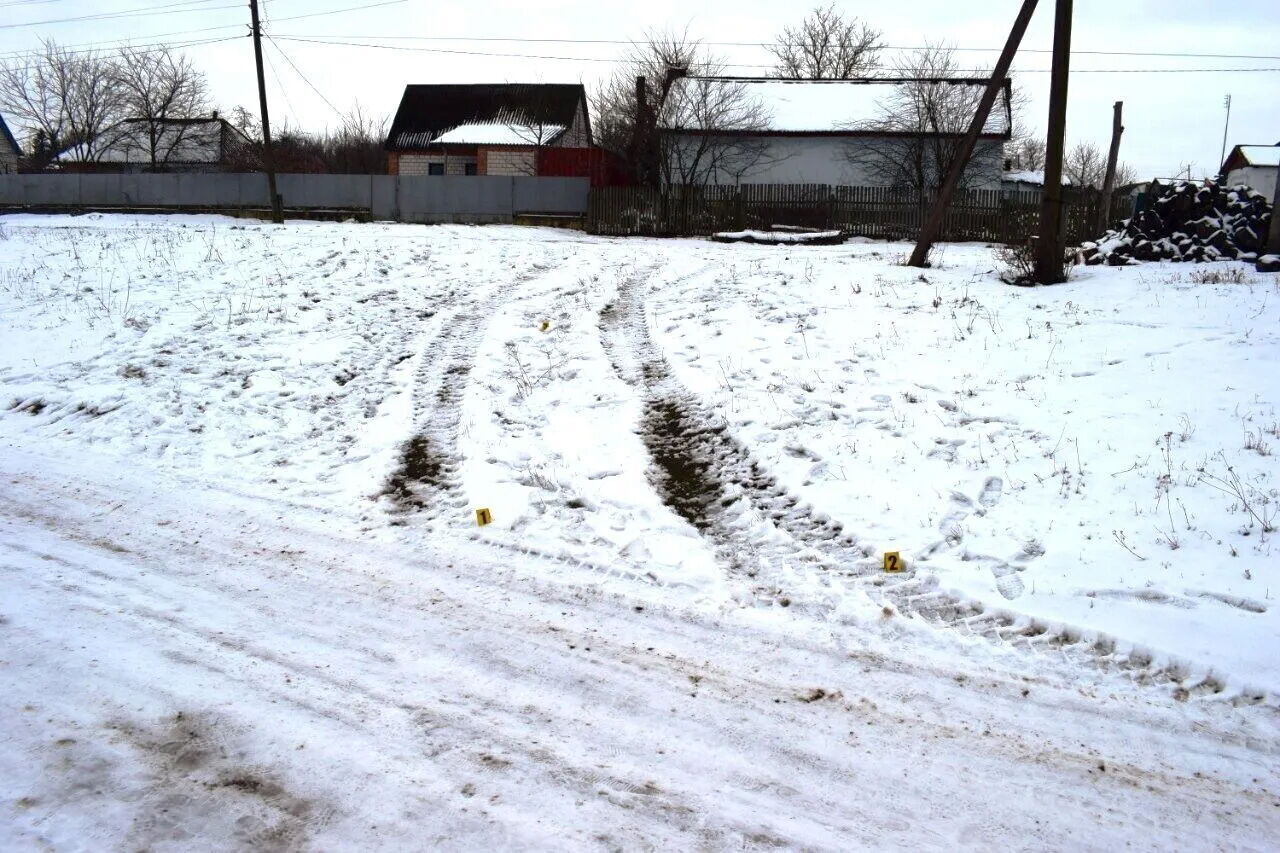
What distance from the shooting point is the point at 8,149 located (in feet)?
201

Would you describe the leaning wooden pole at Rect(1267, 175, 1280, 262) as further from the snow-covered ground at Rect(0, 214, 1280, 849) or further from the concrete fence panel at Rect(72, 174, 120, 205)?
the concrete fence panel at Rect(72, 174, 120, 205)

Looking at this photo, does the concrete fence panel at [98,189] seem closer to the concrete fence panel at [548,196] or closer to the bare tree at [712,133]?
the concrete fence panel at [548,196]

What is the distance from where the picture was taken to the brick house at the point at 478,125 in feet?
136

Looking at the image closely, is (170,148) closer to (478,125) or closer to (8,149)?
(478,125)

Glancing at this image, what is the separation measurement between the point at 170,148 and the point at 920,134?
1565 inches

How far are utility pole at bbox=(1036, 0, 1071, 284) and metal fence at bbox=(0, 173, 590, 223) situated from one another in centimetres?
1965

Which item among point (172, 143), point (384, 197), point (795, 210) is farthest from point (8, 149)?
point (795, 210)

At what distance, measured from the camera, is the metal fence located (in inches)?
1186

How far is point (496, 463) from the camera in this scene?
700 centimetres

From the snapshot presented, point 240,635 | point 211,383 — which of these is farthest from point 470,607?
point 211,383

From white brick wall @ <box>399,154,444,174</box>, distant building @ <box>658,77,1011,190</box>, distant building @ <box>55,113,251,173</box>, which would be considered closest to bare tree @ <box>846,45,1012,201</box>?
distant building @ <box>658,77,1011,190</box>

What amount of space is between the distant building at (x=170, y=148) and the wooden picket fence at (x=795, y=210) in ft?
97.8

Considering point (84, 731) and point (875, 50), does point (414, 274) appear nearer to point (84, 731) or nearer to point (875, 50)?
point (84, 731)

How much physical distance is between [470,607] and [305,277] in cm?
1031
